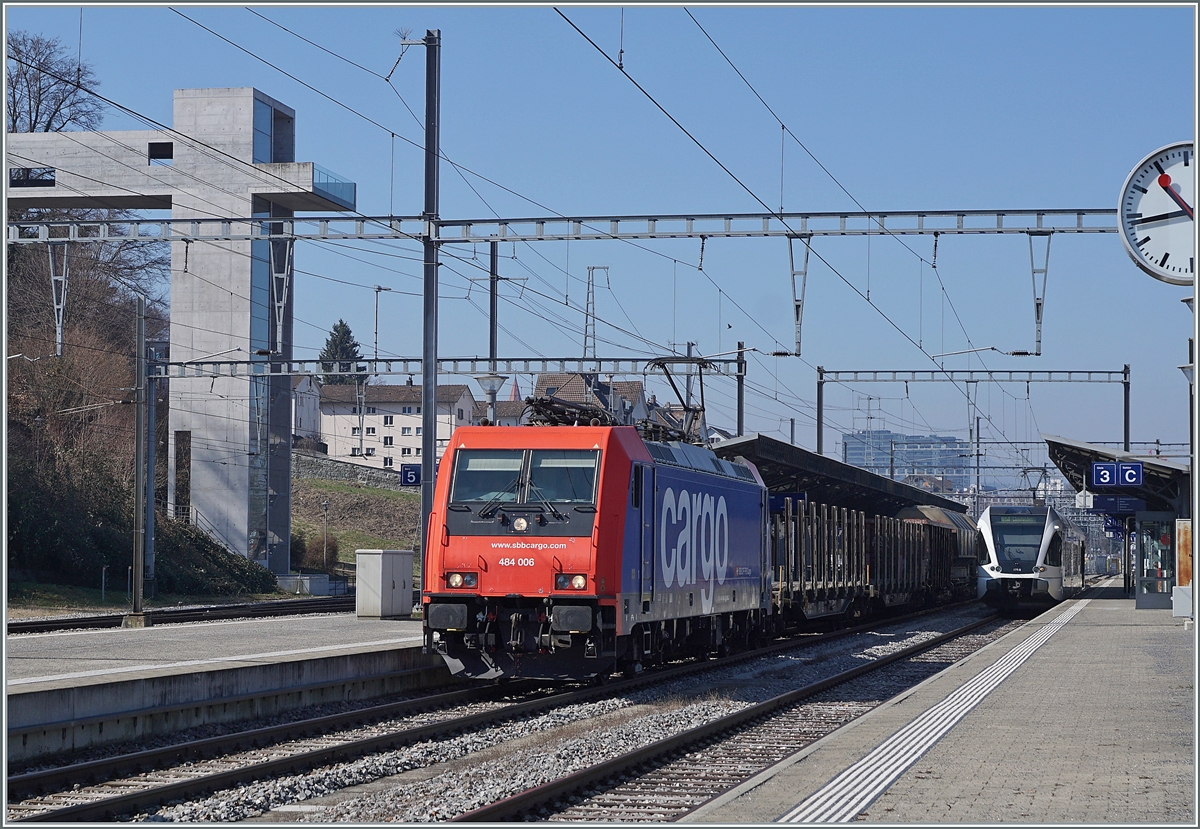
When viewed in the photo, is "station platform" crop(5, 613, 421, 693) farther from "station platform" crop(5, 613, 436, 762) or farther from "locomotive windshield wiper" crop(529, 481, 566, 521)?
"locomotive windshield wiper" crop(529, 481, 566, 521)

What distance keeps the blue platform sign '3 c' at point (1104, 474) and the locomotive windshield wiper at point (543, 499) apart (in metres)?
18.3

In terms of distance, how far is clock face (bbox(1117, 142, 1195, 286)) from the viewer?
10680 mm

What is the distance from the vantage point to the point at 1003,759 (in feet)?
37.4

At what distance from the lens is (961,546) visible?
5597cm

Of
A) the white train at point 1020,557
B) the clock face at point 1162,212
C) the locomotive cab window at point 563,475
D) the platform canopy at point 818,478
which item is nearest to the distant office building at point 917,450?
the platform canopy at point 818,478

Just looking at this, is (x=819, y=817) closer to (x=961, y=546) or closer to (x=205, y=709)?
(x=205, y=709)

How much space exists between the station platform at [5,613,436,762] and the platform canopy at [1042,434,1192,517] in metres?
17.6

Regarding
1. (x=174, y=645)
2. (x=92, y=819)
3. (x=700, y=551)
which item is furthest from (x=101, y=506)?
(x=92, y=819)

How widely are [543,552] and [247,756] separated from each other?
5247mm

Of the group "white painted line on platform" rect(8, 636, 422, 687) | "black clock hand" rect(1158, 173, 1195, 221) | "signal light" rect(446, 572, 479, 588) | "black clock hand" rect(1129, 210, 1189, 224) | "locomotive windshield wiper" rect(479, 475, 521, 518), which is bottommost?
"white painted line on platform" rect(8, 636, 422, 687)

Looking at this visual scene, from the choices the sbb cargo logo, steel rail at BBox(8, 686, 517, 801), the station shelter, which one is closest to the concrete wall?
the station shelter

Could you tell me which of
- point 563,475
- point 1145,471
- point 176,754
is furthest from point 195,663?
point 1145,471

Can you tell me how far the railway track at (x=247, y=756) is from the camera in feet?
33.7

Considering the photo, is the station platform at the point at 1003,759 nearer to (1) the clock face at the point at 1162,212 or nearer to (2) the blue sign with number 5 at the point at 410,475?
(1) the clock face at the point at 1162,212
